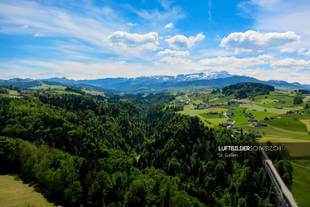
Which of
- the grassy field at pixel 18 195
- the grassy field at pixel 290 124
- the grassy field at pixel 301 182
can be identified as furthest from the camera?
the grassy field at pixel 290 124

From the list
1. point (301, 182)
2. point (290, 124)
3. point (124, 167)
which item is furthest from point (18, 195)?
point (290, 124)

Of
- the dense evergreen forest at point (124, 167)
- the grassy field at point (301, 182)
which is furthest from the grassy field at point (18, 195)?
the grassy field at point (301, 182)

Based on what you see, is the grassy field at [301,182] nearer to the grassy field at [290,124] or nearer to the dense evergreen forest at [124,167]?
the dense evergreen forest at [124,167]

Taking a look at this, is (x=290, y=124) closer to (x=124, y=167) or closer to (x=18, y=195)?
(x=124, y=167)

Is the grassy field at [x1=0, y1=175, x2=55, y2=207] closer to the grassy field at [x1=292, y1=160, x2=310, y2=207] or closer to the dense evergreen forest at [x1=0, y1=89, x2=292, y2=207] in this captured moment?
the dense evergreen forest at [x1=0, y1=89, x2=292, y2=207]

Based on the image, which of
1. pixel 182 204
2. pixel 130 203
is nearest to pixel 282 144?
pixel 182 204

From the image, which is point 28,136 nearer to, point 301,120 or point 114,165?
point 114,165
